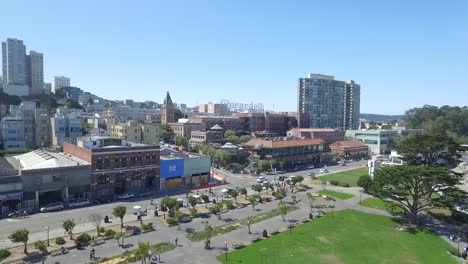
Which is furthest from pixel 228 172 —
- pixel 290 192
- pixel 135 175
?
pixel 135 175

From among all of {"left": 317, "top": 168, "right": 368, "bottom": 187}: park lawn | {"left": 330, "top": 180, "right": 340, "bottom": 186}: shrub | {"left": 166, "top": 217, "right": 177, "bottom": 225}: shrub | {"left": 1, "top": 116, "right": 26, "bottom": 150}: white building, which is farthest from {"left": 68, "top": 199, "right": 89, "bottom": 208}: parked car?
{"left": 1, "top": 116, "right": 26, "bottom": 150}: white building

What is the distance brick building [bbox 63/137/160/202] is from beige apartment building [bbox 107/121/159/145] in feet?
176

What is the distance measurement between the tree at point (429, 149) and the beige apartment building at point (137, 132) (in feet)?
287

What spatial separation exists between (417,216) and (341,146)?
78013 millimetres

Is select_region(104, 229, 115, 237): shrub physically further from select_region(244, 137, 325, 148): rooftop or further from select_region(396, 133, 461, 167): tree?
select_region(244, 137, 325, 148): rooftop

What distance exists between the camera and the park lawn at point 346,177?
9416 centimetres

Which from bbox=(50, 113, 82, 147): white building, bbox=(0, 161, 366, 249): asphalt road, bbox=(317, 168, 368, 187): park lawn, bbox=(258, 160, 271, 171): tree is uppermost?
bbox=(50, 113, 82, 147): white building

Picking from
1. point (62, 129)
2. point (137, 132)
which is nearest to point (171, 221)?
point (62, 129)

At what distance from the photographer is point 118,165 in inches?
2783

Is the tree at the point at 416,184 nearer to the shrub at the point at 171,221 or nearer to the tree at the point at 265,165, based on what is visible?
the shrub at the point at 171,221

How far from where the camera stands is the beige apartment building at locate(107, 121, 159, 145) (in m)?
132

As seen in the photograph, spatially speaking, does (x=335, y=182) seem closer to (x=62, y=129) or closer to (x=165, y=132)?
(x=62, y=129)

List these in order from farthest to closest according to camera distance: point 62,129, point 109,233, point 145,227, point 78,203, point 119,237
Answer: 1. point 62,129
2. point 78,203
3. point 145,227
4. point 109,233
5. point 119,237

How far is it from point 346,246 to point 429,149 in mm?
36903
